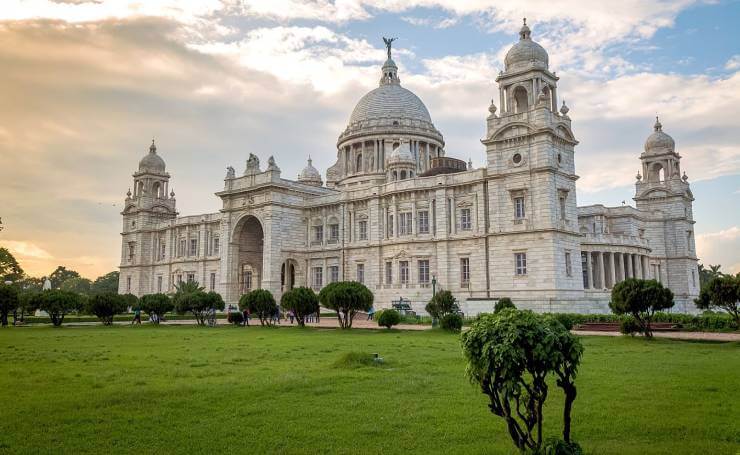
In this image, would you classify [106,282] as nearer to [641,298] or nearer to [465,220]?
[465,220]

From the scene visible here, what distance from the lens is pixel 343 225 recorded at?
5512 centimetres

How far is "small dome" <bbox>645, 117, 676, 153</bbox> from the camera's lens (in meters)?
61.3

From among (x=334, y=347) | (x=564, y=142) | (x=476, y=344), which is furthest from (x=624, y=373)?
(x=564, y=142)

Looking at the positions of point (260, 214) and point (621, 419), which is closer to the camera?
point (621, 419)

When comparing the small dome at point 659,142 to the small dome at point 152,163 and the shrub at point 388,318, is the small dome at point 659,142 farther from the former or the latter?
the small dome at point 152,163

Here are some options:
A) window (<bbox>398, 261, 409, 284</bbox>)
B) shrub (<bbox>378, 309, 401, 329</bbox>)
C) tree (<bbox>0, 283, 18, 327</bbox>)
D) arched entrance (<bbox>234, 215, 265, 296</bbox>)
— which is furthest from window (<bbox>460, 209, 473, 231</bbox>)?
tree (<bbox>0, 283, 18, 327</bbox>)

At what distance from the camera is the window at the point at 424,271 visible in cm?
4856

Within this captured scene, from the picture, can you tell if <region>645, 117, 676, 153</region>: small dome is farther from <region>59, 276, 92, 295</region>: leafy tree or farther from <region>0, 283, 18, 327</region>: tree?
<region>59, 276, 92, 295</region>: leafy tree

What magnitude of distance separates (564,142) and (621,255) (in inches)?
518

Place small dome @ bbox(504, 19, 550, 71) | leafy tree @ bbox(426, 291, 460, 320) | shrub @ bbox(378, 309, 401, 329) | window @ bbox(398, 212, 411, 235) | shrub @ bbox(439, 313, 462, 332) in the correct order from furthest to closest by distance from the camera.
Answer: window @ bbox(398, 212, 411, 235) < small dome @ bbox(504, 19, 550, 71) < leafy tree @ bbox(426, 291, 460, 320) < shrub @ bbox(378, 309, 401, 329) < shrub @ bbox(439, 313, 462, 332)

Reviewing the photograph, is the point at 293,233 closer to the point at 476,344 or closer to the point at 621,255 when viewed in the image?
the point at 621,255

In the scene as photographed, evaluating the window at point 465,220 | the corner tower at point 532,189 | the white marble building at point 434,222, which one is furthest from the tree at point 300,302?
the window at point 465,220

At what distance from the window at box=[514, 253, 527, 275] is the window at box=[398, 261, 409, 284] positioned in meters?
11.1

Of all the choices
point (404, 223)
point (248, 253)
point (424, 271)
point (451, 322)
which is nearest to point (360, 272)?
point (404, 223)
